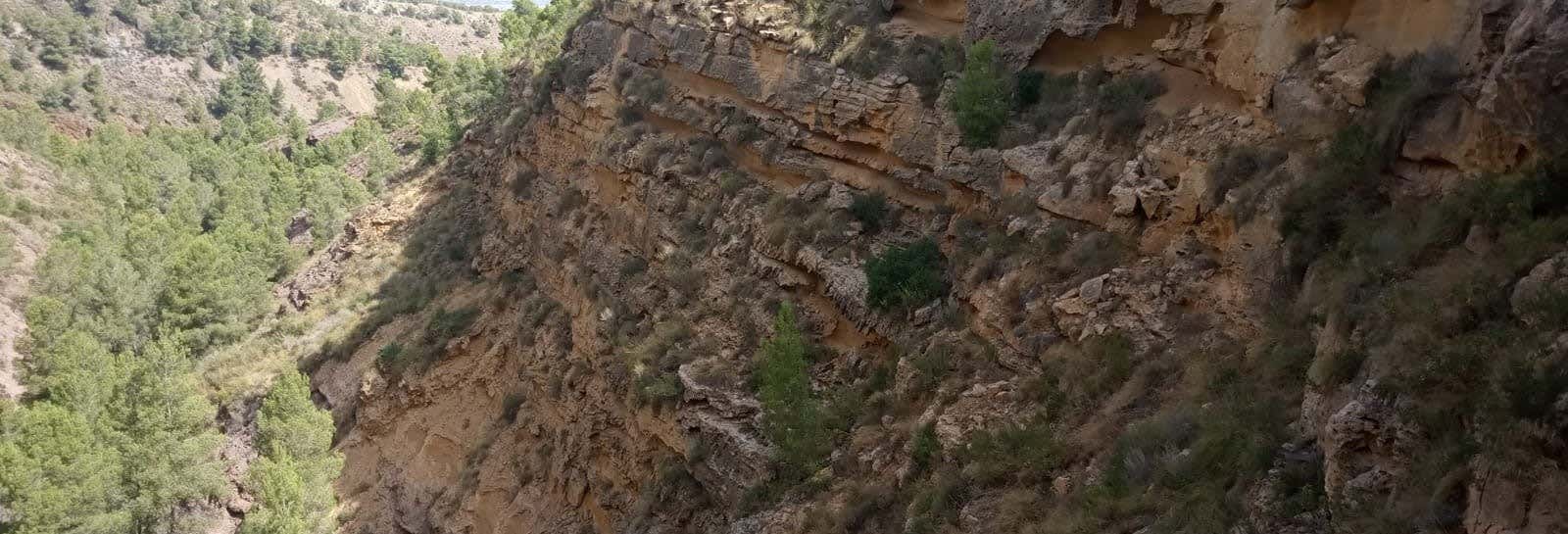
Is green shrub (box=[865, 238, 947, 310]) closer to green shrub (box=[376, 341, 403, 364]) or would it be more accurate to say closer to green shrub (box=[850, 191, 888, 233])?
green shrub (box=[850, 191, 888, 233])

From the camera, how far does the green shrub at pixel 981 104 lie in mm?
20375

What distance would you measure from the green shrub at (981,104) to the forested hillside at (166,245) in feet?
55.0

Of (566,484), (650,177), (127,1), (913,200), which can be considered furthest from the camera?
(127,1)

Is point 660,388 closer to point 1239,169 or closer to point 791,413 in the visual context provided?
point 791,413

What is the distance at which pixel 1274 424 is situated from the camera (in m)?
10.5

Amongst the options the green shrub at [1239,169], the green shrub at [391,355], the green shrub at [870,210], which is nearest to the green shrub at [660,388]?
the green shrub at [870,210]

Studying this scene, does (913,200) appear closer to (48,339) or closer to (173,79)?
(48,339)

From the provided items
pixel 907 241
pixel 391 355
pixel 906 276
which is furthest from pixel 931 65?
pixel 391 355

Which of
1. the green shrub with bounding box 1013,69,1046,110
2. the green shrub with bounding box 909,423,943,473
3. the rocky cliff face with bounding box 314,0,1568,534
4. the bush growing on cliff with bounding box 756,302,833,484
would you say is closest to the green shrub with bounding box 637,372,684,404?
the rocky cliff face with bounding box 314,0,1568,534

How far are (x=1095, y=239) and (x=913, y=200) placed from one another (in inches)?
232

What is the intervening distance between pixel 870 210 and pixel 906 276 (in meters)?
2.79

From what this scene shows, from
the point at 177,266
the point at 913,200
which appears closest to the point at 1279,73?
the point at 913,200

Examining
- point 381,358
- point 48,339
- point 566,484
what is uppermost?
point 566,484

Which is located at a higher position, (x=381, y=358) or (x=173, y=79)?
(x=381, y=358)
